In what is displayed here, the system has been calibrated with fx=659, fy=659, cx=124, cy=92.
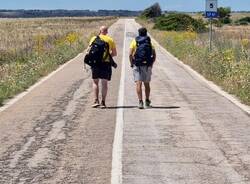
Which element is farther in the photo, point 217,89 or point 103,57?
point 217,89

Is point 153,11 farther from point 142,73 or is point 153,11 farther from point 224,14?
point 142,73

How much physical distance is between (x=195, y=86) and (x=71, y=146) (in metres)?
10.4

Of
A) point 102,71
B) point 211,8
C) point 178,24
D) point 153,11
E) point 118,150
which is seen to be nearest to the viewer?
point 118,150

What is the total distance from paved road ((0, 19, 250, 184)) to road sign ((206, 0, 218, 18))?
478 inches

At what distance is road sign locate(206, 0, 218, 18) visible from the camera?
29.7 m

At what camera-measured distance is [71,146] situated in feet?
33.8

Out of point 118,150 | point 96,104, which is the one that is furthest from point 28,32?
point 118,150

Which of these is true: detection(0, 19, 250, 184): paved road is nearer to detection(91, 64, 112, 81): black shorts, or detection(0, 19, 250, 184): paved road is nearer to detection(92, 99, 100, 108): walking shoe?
detection(92, 99, 100, 108): walking shoe

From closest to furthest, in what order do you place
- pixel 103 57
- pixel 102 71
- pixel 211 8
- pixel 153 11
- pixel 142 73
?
pixel 103 57 < pixel 102 71 < pixel 142 73 < pixel 211 8 < pixel 153 11

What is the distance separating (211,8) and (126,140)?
791 inches

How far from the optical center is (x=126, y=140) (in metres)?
10.8

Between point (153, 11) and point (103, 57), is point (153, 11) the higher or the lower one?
the lower one

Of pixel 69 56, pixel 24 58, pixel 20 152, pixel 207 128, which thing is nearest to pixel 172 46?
pixel 69 56

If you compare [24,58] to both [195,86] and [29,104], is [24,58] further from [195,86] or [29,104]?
[29,104]
